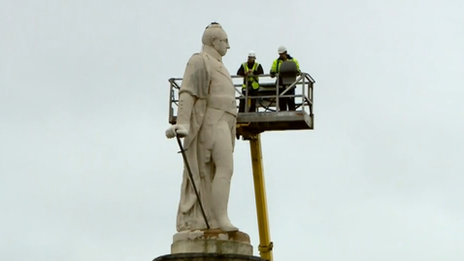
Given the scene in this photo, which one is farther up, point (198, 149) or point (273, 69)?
point (273, 69)

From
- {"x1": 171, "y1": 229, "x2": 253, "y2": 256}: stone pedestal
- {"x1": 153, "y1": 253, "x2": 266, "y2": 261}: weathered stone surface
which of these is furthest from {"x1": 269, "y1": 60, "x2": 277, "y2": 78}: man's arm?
{"x1": 153, "y1": 253, "x2": 266, "y2": 261}: weathered stone surface

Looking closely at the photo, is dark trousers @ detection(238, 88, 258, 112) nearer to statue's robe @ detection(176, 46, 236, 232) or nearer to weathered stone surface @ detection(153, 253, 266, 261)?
statue's robe @ detection(176, 46, 236, 232)

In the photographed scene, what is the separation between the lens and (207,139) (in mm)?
23703

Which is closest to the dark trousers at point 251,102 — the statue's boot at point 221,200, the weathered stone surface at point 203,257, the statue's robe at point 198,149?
the statue's robe at point 198,149

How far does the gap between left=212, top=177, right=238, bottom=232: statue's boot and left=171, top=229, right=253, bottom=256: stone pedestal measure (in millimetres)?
159

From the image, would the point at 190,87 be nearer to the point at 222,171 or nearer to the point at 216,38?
the point at 216,38

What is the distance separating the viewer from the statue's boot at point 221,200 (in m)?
23.3

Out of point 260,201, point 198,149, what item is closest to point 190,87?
point 198,149

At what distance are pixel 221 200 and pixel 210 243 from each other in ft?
2.60

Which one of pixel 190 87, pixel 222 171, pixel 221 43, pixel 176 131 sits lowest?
pixel 222 171

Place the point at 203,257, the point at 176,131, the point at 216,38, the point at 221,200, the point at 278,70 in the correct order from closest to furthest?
the point at 203,257 < the point at 176,131 < the point at 221,200 < the point at 216,38 < the point at 278,70

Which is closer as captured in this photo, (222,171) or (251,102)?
(222,171)

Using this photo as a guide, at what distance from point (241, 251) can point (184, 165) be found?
1.68 m

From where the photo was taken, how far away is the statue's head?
24297mm
